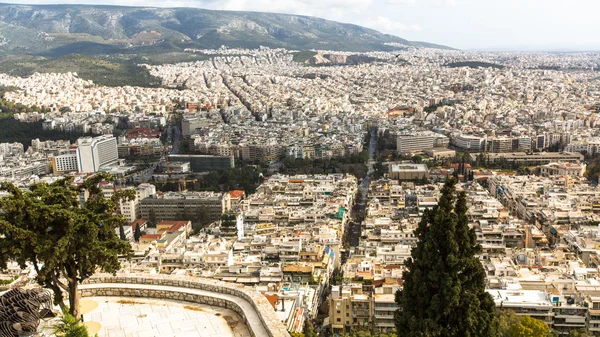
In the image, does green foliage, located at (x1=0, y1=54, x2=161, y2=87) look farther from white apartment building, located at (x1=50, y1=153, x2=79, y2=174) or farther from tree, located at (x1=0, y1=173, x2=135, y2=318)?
tree, located at (x1=0, y1=173, x2=135, y2=318)

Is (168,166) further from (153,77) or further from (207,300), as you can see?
(153,77)

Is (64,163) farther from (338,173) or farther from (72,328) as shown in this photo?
(72,328)

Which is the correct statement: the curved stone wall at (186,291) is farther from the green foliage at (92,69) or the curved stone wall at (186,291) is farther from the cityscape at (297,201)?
the green foliage at (92,69)

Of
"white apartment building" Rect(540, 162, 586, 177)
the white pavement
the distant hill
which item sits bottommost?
"white apartment building" Rect(540, 162, 586, 177)

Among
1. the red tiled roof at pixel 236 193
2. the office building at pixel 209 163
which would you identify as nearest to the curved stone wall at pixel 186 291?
the red tiled roof at pixel 236 193

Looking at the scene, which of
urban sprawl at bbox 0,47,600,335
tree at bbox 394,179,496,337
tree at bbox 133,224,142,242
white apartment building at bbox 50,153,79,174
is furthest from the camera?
white apartment building at bbox 50,153,79,174

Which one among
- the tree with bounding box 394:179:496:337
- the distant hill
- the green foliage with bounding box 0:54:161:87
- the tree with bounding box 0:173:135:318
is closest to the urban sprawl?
the tree with bounding box 0:173:135:318

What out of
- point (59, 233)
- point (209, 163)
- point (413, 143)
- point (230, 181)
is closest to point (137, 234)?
point (230, 181)
